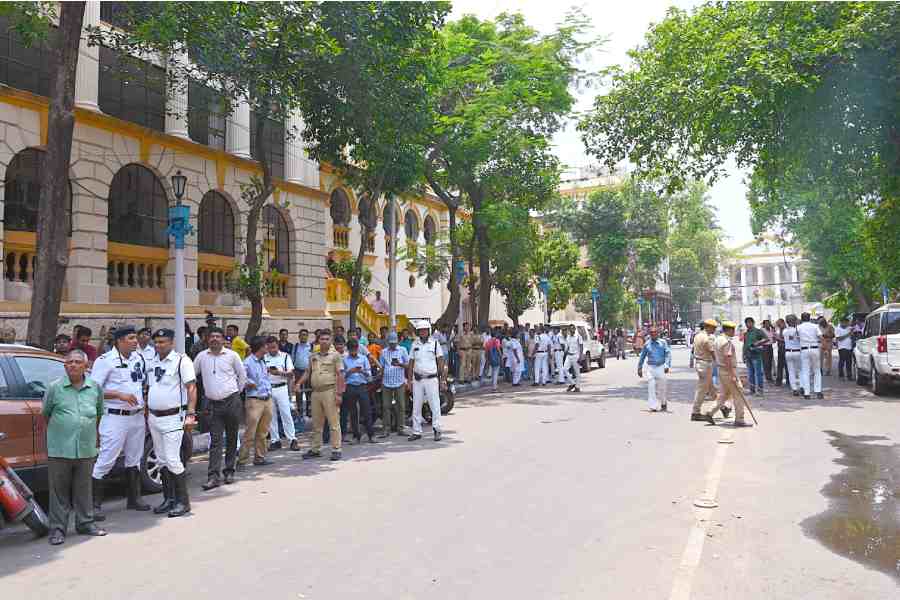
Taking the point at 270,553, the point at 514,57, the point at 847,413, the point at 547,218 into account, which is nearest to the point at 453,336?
the point at 514,57

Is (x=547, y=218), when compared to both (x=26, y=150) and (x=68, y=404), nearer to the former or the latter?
(x=26, y=150)

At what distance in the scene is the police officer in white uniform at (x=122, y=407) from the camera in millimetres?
6945

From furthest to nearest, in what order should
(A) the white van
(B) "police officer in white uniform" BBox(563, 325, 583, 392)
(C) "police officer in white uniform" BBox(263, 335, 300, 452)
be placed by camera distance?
(A) the white van
(B) "police officer in white uniform" BBox(563, 325, 583, 392)
(C) "police officer in white uniform" BBox(263, 335, 300, 452)

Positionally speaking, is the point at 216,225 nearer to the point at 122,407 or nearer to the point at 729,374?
the point at 122,407

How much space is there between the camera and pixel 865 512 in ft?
20.5

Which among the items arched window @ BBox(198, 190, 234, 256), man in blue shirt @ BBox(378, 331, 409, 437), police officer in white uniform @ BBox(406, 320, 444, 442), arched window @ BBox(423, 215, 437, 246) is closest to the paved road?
police officer in white uniform @ BBox(406, 320, 444, 442)

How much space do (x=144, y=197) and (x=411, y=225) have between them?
15.7 metres

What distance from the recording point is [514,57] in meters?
20.4

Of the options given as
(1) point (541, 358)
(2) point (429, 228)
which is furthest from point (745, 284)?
(1) point (541, 358)

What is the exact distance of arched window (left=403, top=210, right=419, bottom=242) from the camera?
3238cm

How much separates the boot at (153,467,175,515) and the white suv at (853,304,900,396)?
14105 mm

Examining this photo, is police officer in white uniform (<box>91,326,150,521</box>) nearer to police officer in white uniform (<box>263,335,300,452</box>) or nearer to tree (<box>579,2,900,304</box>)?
police officer in white uniform (<box>263,335,300,452</box>)

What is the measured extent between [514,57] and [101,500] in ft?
54.6

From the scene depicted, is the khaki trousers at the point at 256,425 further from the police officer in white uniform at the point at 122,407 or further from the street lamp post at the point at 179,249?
the street lamp post at the point at 179,249
